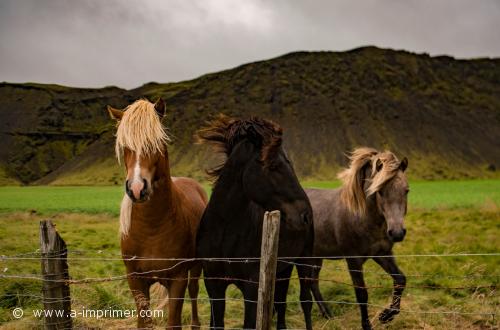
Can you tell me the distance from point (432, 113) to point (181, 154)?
210ft

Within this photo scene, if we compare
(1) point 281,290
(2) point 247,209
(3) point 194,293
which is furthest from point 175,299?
(3) point 194,293

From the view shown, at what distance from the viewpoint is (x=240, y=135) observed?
4.59m

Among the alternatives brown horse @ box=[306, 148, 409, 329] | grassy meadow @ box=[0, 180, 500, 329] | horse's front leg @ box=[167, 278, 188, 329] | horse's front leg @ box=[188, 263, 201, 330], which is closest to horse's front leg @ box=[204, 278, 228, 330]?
horse's front leg @ box=[167, 278, 188, 329]

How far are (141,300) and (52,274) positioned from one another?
851 millimetres

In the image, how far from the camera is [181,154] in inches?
4186

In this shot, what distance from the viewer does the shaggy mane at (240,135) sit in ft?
14.4

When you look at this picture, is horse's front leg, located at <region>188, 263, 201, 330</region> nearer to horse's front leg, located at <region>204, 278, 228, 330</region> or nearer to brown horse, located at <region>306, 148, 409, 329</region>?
horse's front leg, located at <region>204, 278, 228, 330</region>

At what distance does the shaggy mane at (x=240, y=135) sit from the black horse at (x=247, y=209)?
0.03 feet

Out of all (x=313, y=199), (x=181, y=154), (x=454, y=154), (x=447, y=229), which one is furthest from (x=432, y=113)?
(x=313, y=199)

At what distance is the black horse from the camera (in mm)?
4219

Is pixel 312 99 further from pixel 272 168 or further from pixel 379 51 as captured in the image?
pixel 272 168

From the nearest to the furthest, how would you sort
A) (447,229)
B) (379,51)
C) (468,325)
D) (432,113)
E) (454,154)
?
(468,325) → (447,229) → (454,154) → (432,113) → (379,51)

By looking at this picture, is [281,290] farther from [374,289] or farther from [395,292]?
[374,289]

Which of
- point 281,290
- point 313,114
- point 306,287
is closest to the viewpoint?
point 281,290
